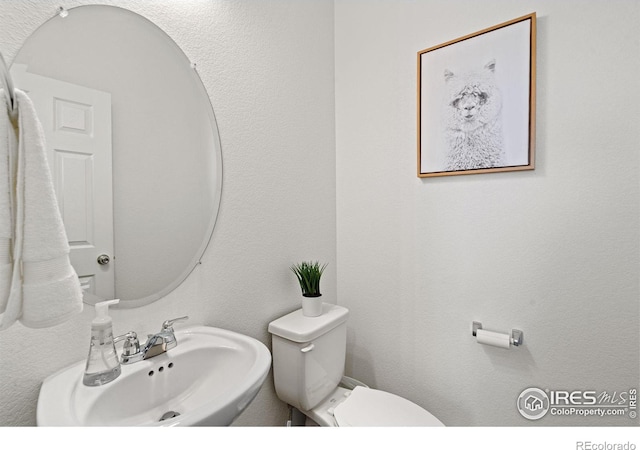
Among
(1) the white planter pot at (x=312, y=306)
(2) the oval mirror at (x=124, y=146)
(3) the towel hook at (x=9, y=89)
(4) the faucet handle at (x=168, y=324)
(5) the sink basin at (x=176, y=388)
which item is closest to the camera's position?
(3) the towel hook at (x=9, y=89)

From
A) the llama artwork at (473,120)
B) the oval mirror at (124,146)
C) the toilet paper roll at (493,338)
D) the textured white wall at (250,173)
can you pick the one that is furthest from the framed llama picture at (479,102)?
the oval mirror at (124,146)

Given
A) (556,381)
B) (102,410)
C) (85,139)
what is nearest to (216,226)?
(85,139)

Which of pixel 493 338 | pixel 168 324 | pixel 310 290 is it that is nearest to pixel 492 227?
pixel 493 338

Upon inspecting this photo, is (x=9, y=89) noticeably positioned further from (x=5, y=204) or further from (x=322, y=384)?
(x=322, y=384)

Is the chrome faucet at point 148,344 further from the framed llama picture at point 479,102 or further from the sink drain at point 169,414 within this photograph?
the framed llama picture at point 479,102

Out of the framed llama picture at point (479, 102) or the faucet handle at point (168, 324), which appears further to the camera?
the framed llama picture at point (479, 102)

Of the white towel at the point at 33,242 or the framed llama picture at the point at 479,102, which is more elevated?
the framed llama picture at the point at 479,102

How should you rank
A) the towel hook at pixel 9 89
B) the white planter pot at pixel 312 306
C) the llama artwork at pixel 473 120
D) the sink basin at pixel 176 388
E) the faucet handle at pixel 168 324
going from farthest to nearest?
the white planter pot at pixel 312 306 < the llama artwork at pixel 473 120 < the faucet handle at pixel 168 324 < the sink basin at pixel 176 388 < the towel hook at pixel 9 89

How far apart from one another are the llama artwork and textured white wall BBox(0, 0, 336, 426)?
0.57m

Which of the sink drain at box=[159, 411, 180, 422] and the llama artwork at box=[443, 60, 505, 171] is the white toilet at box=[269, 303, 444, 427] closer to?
the sink drain at box=[159, 411, 180, 422]

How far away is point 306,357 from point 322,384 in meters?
0.17

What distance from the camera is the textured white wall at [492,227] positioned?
94 cm

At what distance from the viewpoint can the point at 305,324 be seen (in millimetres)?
1131

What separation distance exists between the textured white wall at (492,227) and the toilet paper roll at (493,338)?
0.06m
